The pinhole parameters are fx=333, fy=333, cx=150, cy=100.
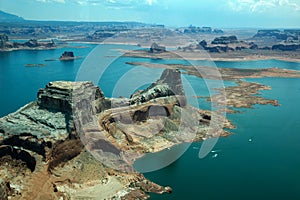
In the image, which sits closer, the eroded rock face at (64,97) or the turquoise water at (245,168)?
the turquoise water at (245,168)

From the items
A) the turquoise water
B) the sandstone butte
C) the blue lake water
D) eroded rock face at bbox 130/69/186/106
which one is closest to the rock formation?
the blue lake water

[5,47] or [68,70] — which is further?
[5,47]

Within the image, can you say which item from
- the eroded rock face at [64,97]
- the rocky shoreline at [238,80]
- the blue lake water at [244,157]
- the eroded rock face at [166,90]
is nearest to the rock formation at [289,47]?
the rocky shoreline at [238,80]

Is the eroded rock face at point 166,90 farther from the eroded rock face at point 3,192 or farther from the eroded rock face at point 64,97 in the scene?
the eroded rock face at point 3,192

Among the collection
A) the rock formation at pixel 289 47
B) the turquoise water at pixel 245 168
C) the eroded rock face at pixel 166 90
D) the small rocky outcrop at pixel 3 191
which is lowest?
the turquoise water at pixel 245 168

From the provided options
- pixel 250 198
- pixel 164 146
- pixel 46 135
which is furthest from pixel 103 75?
pixel 250 198

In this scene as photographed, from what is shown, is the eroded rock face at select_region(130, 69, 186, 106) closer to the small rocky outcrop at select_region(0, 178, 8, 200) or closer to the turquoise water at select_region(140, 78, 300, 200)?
the turquoise water at select_region(140, 78, 300, 200)

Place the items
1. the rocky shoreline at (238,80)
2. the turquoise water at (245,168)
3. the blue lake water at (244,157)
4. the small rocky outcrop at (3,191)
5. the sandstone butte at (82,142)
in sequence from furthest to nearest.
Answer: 1. the rocky shoreline at (238,80)
2. the blue lake water at (244,157)
3. the turquoise water at (245,168)
4. the sandstone butte at (82,142)
5. the small rocky outcrop at (3,191)

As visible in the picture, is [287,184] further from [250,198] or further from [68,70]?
[68,70]
